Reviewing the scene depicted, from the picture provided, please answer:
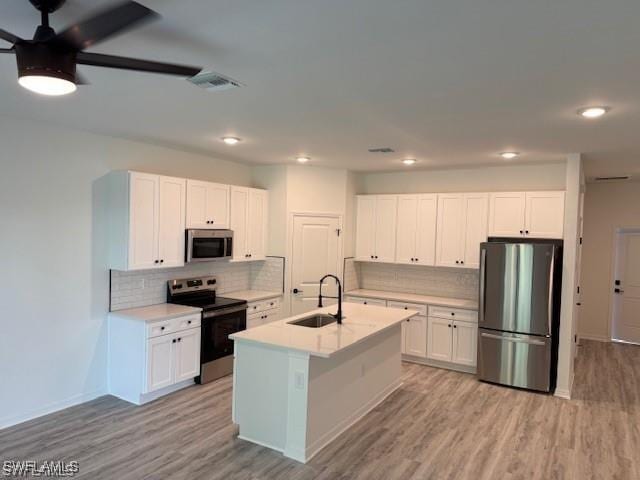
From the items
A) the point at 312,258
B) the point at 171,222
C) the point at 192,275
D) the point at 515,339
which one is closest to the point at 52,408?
the point at 192,275

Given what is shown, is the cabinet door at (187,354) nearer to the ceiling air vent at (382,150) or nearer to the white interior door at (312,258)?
the white interior door at (312,258)

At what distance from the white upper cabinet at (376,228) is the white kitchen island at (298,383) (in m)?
2.36

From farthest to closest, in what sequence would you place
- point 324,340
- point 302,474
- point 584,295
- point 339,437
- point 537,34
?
point 584,295, point 339,437, point 324,340, point 302,474, point 537,34

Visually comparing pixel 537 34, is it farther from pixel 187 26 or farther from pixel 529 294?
pixel 529 294

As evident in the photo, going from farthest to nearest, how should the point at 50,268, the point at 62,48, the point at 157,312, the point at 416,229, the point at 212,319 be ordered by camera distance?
the point at 416,229
the point at 212,319
the point at 157,312
the point at 50,268
the point at 62,48

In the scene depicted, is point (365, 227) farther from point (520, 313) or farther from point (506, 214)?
point (520, 313)

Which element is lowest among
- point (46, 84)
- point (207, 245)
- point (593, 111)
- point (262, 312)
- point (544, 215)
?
point (262, 312)

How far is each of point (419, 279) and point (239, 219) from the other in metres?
2.77

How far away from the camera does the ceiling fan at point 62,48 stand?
1.50 m

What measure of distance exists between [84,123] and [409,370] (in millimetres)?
4645

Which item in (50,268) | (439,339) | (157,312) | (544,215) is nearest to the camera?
(50,268)

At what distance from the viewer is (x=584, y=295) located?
760cm

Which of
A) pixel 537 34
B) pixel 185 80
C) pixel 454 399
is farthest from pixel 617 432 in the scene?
pixel 185 80

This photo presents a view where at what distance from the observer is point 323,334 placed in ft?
12.3
